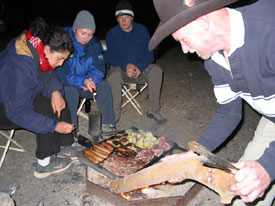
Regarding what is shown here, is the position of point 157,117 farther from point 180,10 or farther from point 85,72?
point 180,10

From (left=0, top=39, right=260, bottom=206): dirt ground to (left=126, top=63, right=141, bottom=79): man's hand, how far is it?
915 mm

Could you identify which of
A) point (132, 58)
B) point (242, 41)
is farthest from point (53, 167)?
point (242, 41)

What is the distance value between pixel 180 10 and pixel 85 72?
3.08 metres

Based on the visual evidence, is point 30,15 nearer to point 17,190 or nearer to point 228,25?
point 17,190

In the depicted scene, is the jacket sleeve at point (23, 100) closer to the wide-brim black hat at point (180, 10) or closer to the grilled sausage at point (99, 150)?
the grilled sausage at point (99, 150)

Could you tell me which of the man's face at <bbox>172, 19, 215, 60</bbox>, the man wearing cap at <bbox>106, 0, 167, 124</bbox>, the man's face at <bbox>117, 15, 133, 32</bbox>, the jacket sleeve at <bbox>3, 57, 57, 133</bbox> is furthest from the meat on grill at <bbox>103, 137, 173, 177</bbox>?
the man's face at <bbox>117, 15, 133, 32</bbox>

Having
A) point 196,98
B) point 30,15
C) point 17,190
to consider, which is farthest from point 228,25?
point 30,15

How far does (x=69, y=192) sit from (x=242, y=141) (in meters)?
3.08

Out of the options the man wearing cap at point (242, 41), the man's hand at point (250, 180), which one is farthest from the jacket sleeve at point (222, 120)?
the man's hand at point (250, 180)

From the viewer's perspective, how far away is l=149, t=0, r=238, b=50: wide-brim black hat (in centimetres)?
138

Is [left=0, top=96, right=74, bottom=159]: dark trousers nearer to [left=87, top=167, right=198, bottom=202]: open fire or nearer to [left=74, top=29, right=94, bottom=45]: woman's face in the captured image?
[left=87, top=167, right=198, bottom=202]: open fire

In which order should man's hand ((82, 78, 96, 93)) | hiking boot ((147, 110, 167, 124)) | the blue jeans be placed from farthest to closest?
1. hiking boot ((147, 110, 167, 124))
2. the blue jeans
3. man's hand ((82, 78, 96, 93))

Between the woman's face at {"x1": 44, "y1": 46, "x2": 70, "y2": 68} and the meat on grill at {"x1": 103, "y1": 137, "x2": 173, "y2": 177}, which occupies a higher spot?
the woman's face at {"x1": 44, "y1": 46, "x2": 70, "y2": 68}

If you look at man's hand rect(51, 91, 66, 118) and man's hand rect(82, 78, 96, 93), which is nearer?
man's hand rect(51, 91, 66, 118)
